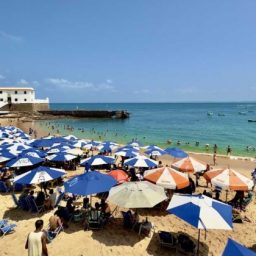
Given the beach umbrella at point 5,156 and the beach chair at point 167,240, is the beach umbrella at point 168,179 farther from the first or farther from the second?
the beach umbrella at point 5,156

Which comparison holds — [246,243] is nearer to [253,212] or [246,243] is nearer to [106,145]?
[253,212]

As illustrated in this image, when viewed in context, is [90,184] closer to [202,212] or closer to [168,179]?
[168,179]

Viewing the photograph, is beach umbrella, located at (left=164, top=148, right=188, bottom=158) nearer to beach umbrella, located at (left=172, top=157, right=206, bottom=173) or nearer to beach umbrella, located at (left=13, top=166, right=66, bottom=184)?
beach umbrella, located at (left=172, top=157, right=206, bottom=173)

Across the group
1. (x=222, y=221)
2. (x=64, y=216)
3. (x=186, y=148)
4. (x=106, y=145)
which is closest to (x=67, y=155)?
(x=106, y=145)

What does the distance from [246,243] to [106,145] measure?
40.1 ft

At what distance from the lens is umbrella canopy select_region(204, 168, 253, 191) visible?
10.2 metres

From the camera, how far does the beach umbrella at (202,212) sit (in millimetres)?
7129

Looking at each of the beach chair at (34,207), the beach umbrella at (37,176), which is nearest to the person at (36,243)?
the beach umbrella at (37,176)

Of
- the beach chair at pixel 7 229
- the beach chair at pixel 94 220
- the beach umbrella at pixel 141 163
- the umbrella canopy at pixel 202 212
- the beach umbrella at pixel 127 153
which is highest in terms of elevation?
the umbrella canopy at pixel 202 212

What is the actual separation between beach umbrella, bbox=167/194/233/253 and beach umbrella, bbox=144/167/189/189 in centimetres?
194

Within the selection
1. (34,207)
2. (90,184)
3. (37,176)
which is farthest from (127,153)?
(90,184)

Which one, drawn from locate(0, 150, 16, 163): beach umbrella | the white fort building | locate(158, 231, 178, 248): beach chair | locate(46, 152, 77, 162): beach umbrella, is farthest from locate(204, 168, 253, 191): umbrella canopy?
the white fort building

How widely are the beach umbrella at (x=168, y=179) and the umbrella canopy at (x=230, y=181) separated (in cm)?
126

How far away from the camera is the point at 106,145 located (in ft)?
64.4
